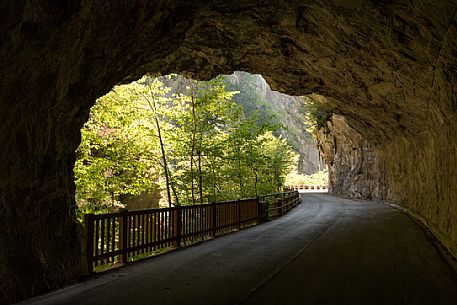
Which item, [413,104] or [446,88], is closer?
[446,88]

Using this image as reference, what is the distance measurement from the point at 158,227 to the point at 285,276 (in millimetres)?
3696

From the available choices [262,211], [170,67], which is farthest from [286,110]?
[170,67]

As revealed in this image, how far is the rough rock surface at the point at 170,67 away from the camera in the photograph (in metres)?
5.37

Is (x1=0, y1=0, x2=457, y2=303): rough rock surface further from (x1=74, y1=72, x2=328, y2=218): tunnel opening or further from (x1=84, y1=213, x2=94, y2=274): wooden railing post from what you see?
(x1=74, y1=72, x2=328, y2=218): tunnel opening

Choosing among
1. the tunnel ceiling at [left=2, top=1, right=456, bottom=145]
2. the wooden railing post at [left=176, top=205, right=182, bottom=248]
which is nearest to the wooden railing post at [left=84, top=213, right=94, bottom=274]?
the tunnel ceiling at [left=2, top=1, right=456, bottom=145]

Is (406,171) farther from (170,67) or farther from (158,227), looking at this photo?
(158,227)

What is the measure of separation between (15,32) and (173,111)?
1181 centimetres

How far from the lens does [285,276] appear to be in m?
6.61

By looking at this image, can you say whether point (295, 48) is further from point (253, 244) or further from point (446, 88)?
point (253, 244)

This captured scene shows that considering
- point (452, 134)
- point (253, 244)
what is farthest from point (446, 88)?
point (253, 244)

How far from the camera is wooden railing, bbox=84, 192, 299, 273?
281 inches

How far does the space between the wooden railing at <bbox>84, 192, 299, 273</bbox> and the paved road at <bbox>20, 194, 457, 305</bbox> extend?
46 cm

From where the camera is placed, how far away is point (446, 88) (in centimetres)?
779

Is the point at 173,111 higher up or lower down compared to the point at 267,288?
higher up
